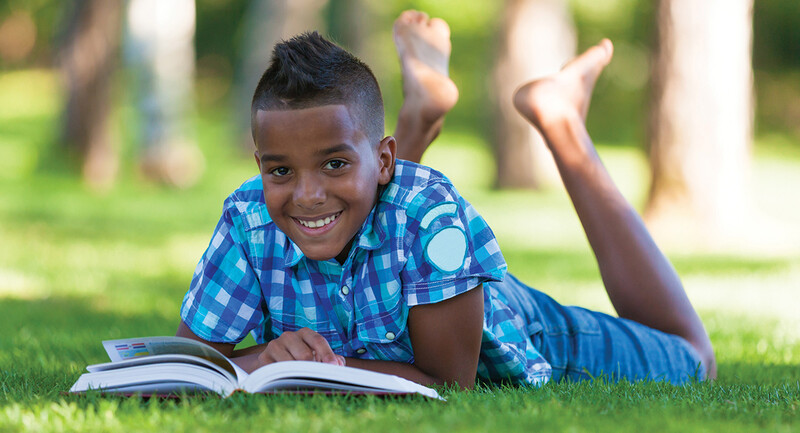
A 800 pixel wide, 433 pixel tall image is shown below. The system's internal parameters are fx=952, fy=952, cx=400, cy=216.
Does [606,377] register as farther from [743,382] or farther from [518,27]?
[518,27]

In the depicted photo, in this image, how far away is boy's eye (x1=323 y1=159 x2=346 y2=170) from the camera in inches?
106

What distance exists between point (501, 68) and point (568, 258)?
21.0 ft


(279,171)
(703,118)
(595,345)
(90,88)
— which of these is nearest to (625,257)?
(595,345)

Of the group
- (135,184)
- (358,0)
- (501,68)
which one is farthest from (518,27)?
(358,0)

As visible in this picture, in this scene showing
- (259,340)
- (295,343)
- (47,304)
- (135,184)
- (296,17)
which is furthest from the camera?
(296,17)

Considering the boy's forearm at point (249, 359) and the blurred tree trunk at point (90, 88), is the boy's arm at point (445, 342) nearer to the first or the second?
the boy's forearm at point (249, 359)

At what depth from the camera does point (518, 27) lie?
1357 cm

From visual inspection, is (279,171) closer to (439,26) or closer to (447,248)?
(447,248)

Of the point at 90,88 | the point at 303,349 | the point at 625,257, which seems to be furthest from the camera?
the point at 90,88

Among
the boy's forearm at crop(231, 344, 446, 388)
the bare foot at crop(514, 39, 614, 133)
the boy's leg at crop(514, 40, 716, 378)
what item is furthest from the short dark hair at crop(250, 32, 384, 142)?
the bare foot at crop(514, 39, 614, 133)

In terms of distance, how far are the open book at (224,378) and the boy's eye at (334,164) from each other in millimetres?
590

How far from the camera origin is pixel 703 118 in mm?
8266

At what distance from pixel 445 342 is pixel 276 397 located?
536 mm

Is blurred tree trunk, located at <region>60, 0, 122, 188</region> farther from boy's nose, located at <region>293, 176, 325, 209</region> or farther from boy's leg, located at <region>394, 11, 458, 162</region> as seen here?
boy's nose, located at <region>293, 176, 325, 209</region>
